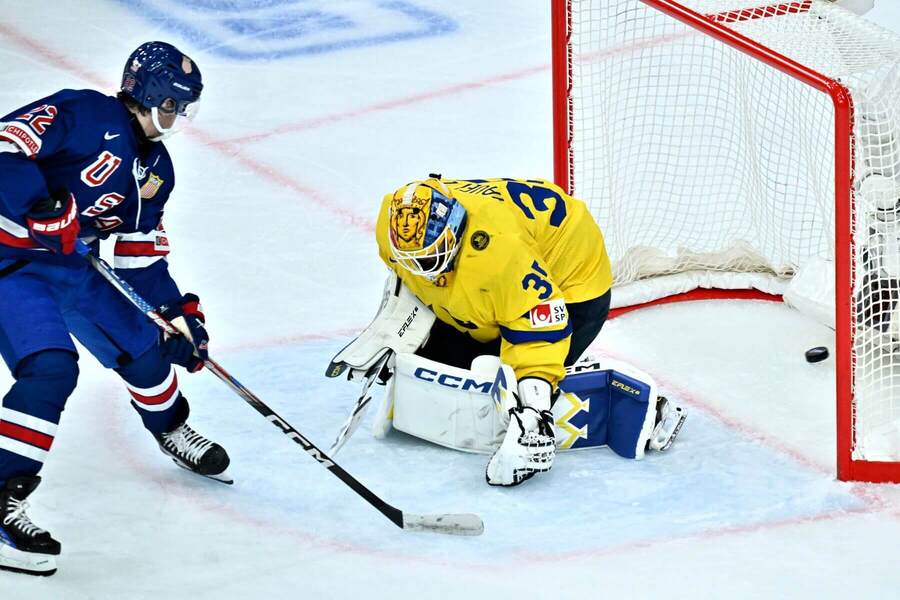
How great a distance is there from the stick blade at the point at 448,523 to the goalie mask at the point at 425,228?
0.58 meters

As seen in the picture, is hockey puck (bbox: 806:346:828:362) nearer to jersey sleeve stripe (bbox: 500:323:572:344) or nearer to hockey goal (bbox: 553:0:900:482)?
hockey goal (bbox: 553:0:900:482)

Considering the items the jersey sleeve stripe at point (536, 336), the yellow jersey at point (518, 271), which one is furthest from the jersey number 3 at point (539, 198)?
the jersey sleeve stripe at point (536, 336)

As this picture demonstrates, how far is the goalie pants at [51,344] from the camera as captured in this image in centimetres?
311

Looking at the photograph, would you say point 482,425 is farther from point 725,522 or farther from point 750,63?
point 750,63

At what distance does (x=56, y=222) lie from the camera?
122 inches

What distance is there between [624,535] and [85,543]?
1246 millimetres

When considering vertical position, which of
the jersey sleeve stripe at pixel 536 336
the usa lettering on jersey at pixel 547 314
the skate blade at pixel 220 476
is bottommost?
the skate blade at pixel 220 476

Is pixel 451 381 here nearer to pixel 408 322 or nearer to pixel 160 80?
pixel 408 322

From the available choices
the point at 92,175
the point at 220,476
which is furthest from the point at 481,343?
the point at 92,175

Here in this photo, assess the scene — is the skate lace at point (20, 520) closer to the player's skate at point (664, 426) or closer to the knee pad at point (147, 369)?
the knee pad at point (147, 369)

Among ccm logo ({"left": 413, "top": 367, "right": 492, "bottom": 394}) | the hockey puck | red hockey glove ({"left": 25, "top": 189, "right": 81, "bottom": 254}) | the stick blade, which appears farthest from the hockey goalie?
red hockey glove ({"left": 25, "top": 189, "right": 81, "bottom": 254})

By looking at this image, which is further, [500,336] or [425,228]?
[500,336]

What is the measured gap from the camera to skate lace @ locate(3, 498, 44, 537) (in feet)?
10.2

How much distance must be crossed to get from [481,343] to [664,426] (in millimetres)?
527
